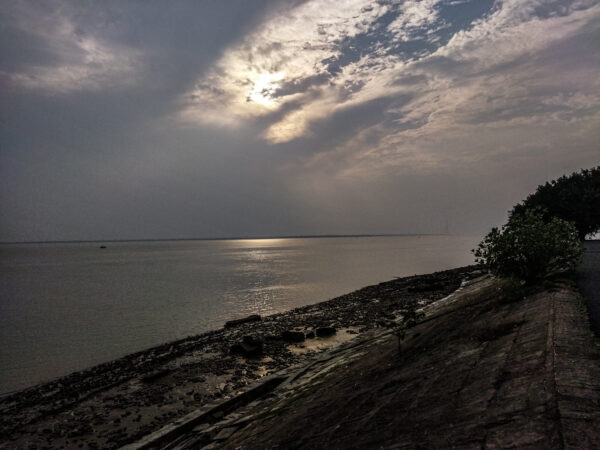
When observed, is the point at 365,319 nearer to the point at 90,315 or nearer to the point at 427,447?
the point at 427,447

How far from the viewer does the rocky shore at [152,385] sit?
13219mm

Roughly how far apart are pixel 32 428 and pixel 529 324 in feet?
60.5

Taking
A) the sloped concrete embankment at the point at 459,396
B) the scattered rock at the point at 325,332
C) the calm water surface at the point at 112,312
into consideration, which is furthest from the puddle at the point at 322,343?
the calm water surface at the point at 112,312

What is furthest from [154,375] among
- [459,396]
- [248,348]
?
[459,396]

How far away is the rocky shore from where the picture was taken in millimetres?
13219

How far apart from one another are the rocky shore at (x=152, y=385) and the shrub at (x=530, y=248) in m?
5.20

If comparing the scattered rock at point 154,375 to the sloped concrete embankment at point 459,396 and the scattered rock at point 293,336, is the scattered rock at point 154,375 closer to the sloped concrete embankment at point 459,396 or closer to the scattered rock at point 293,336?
the scattered rock at point 293,336

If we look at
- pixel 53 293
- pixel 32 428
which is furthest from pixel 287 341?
pixel 53 293

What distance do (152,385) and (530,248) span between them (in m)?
18.3

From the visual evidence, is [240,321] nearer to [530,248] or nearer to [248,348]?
[248,348]

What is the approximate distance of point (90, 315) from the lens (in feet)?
124

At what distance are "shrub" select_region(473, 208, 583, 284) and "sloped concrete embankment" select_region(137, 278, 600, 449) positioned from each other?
1188 millimetres

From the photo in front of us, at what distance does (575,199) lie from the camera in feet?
145

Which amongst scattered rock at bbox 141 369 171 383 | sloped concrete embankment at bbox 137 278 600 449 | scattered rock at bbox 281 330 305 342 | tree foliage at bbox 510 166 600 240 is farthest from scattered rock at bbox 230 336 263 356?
tree foliage at bbox 510 166 600 240
